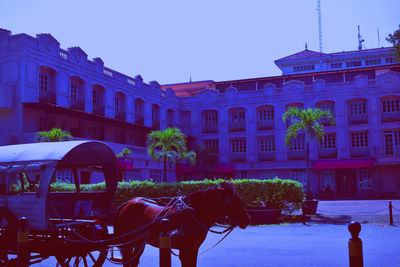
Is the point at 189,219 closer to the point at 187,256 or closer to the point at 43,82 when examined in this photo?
the point at 187,256

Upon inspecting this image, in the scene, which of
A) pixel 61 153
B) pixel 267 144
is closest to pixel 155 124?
pixel 267 144

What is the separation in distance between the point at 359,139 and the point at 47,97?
3325 centimetres

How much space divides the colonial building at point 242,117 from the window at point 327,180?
0.11m

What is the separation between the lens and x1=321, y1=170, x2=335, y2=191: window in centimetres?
4944

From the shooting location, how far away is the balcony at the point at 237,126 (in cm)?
5341

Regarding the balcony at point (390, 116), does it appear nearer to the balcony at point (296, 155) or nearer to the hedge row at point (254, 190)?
the balcony at point (296, 155)

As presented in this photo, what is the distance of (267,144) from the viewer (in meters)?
52.3

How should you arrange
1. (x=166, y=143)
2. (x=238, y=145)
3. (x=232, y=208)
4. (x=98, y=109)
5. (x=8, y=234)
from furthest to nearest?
1. (x=238, y=145)
2. (x=98, y=109)
3. (x=166, y=143)
4. (x=8, y=234)
5. (x=232, y=208)

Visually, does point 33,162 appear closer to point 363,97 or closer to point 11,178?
point 11,178

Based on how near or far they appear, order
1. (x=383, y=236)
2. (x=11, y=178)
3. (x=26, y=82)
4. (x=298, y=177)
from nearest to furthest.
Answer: (x=11, y=178) < (x=383, y=236) < (x=26, y=82) < (x=298, y=177)

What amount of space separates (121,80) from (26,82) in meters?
13.4

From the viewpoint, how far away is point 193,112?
5538 centimetres

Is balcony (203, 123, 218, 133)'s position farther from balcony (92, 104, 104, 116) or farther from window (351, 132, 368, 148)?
balcony (92, 104, 104, 116)

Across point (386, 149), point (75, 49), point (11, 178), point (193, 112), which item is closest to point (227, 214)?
point (11, 178)
